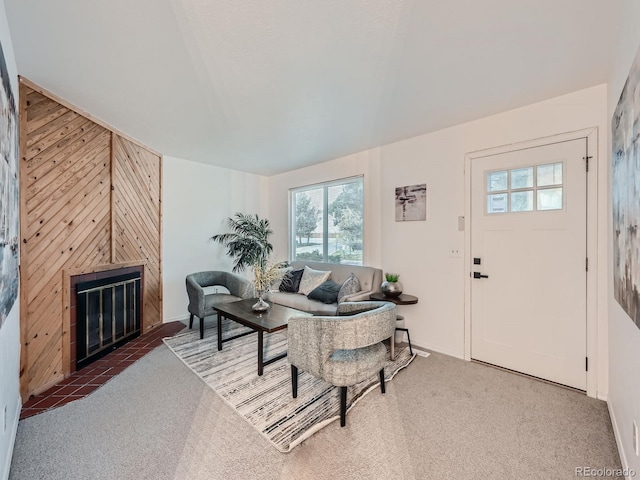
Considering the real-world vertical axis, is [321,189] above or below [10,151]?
above

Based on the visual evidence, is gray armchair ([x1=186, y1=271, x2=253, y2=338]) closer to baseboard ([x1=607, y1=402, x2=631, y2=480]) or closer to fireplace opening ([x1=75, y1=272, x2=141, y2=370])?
fireplace opening ([x1=75, y1=272, x2=141, y2=370])

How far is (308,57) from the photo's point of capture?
73.8 inches

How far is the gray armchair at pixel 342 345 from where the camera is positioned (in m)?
1.91

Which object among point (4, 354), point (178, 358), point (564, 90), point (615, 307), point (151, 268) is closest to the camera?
point (4, 354)

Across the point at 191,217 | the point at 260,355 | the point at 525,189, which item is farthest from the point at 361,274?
the point at 191,217

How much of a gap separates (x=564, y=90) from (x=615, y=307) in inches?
69.3

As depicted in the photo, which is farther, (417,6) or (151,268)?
(151,268)

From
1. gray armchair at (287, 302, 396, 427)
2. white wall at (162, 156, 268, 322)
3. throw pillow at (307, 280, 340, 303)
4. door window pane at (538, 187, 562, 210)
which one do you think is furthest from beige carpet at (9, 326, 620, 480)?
white wall at (162, 156, 268, 322)

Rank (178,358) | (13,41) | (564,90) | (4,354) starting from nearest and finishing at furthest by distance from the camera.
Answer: (4,354) < (13,41) < (564,90) < (178,358)

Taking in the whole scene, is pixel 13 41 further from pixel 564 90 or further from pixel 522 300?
pixel 522 300

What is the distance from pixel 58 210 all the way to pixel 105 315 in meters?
1.24

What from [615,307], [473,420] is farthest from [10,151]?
[615,307]

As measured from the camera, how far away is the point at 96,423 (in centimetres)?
196

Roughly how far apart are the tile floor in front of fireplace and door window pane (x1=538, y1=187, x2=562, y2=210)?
4.30 metres
